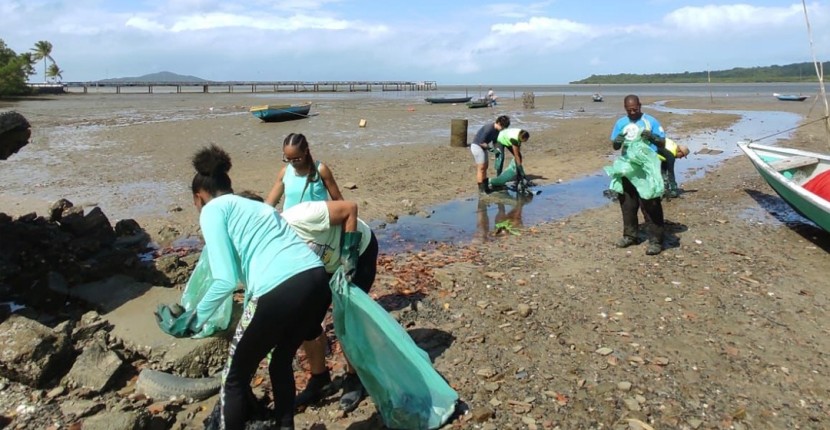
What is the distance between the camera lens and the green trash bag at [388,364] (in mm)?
3225

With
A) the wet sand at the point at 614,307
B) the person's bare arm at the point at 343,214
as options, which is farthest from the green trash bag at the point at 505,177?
the person's bare arm at the point at 343,214

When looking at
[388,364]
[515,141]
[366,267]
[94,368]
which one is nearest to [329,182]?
[366,267]

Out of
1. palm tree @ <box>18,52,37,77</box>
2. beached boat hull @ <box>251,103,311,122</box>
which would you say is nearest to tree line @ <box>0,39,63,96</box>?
palm tree @ <box>18,52,37,77</box>

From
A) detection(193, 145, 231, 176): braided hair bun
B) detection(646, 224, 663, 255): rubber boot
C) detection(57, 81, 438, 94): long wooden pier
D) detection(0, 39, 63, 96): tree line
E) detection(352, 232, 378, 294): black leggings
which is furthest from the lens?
detection(57, 81, 438, 94): long wooden pier

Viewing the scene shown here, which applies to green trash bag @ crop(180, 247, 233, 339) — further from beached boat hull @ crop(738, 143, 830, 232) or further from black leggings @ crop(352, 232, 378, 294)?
beached boat hull @ crop(738, 143, 830, 232)

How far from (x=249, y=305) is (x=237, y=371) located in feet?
1.35

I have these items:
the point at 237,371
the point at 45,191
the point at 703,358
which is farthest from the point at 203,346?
the point at 45,191

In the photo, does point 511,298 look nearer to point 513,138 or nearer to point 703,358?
point 703,358

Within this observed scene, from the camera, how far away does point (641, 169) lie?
669 cm

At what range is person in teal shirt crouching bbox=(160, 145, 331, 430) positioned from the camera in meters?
2.78

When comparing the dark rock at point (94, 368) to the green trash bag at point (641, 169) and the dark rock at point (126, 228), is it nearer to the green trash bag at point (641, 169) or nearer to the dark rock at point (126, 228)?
the dark rock at point (126, 228)

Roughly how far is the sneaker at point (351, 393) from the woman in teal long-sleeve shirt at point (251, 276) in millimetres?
942

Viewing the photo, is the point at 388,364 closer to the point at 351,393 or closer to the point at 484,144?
the point at 351,393

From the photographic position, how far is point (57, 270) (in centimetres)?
648
